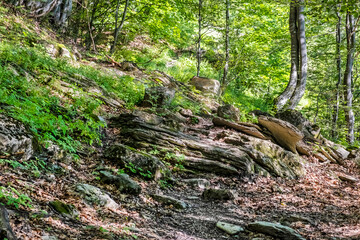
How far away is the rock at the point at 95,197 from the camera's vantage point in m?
3.69

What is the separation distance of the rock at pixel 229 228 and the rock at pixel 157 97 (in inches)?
227

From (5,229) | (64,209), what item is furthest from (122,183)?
(5,229)

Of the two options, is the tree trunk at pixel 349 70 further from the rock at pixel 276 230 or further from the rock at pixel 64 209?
the rock at pixel 64 209

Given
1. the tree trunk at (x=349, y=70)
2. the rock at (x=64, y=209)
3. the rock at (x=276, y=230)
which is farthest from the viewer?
the tree trunk at (x=349, y=70)

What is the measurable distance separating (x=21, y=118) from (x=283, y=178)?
21.2 ft

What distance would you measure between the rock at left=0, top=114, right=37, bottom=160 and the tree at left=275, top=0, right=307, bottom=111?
Result: 1004 centimetres

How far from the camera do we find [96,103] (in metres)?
6.78

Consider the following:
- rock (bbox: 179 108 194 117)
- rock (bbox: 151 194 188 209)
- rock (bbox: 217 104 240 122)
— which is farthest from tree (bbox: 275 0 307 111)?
rock (bbox: 151 194 188 209)

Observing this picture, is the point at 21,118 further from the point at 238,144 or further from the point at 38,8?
the point at 38,8

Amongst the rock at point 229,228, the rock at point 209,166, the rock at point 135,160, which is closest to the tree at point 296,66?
the rock at point 209,166

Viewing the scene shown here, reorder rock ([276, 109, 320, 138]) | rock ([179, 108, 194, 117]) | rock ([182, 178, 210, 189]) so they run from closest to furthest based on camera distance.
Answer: rock ([182, 178, 210, 189]), rock ([179, 108, 194, 117]), rock ([276, 109, 320, 138])

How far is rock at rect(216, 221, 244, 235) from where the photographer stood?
415 centimetres

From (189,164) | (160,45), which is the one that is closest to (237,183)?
(189,164)

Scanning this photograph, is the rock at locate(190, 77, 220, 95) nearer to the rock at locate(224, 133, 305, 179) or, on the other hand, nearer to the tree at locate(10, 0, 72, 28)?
the rock at locate(224, 133, 305, 179)
